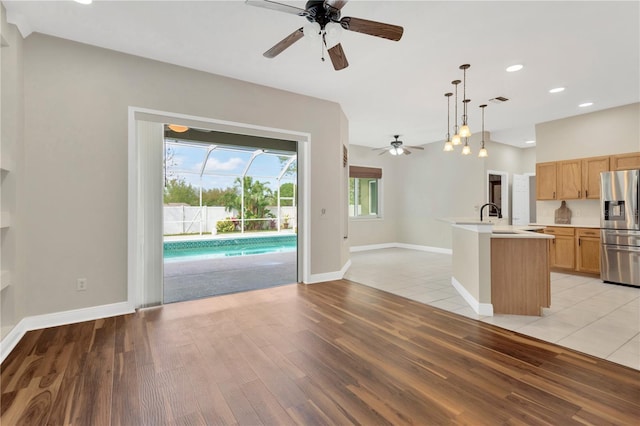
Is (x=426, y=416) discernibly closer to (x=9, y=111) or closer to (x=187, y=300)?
(x=187, y=300)

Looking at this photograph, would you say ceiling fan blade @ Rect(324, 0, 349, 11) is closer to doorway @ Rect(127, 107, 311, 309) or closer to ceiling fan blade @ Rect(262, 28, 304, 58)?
ceiling fan blade @ Rect(262, 28, 304, 58)

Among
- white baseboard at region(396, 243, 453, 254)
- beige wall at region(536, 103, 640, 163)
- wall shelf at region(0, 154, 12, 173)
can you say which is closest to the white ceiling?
beige wall at region(536, 103, 640, 163)

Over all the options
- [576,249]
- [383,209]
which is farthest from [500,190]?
[383,209]

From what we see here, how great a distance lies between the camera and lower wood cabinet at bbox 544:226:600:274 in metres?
5.00

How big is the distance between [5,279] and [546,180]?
7912mm

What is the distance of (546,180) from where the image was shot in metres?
5.79

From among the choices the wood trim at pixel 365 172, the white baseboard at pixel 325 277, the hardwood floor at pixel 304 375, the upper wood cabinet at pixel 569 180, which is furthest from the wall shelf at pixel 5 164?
the upper wood cabinet at pixel 569 180

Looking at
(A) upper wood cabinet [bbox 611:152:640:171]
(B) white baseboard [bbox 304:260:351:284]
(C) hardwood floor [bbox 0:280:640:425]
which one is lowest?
(C) hardwood floor [bbox 0:280:640:425]

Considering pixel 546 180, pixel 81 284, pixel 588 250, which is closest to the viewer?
pixel 81 284

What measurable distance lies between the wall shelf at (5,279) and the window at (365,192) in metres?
6.83

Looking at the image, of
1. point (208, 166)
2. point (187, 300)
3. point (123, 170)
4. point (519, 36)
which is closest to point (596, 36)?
point (519, 36)

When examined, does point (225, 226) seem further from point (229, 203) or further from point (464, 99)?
point (464, 99)

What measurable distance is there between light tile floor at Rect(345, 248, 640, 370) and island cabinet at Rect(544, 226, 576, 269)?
210 mm

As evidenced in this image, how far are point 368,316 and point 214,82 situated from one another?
3521 millimetres
